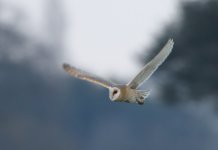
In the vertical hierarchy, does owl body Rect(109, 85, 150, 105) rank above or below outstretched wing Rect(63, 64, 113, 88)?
below

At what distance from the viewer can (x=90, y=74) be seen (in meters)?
12.1

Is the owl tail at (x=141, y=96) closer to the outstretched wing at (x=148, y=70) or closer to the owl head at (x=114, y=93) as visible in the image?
the outstretched wing at (x=148, y=70)

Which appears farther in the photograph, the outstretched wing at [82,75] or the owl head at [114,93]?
the outstretched wing at [82,75]

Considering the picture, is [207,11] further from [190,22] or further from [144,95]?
[144,95]

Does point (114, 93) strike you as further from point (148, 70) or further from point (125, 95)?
point (148, 70)

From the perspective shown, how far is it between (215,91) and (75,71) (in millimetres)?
30337

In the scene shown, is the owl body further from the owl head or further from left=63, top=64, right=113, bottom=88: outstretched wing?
left=63, top=64, right=113, bottom=88: outstretched wing

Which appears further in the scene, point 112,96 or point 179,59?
point 179,59

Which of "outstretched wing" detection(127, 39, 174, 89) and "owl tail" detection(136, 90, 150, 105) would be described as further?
"outstretched wing" detection(127, 39, 174, 89)

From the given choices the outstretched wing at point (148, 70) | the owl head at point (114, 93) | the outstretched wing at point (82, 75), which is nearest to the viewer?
the owl head at point (114, 93)

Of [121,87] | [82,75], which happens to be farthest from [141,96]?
[82,75]

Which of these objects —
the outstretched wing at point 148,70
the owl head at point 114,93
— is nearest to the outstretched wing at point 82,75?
the owl head at point 114,93

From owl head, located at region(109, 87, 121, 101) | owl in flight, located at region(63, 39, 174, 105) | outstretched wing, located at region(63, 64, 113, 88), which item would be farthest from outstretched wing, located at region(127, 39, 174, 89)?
outstretched wing, located at region(63, 64, 113, 88)

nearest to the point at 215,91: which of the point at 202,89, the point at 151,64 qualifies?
the point at 202,89
